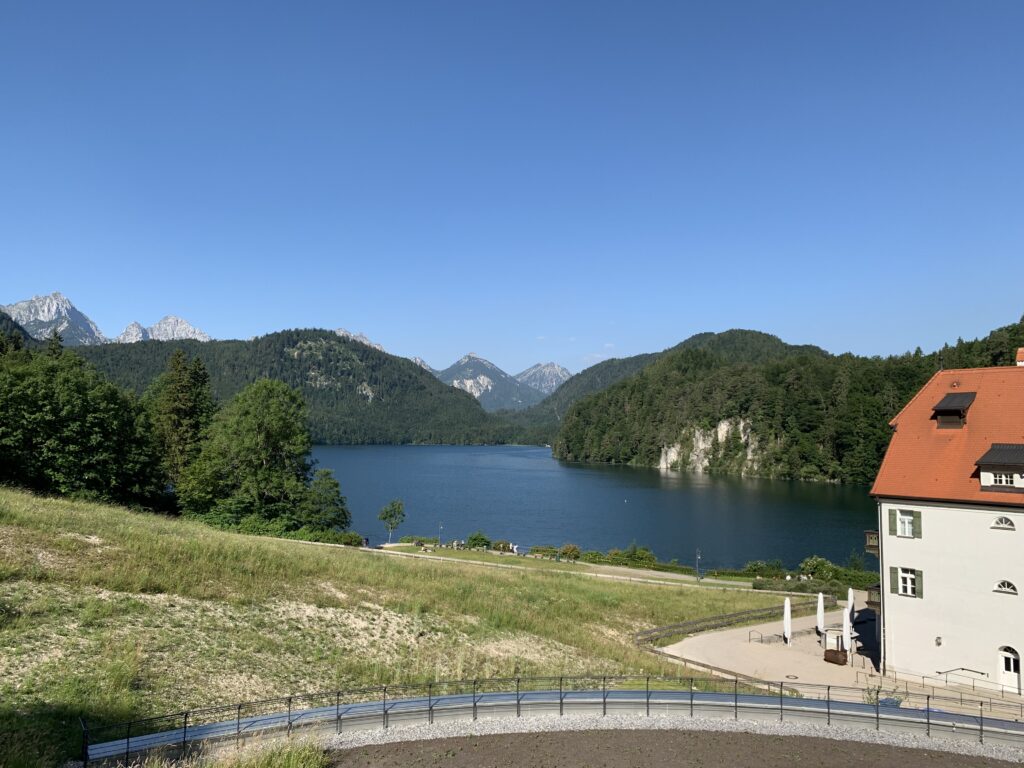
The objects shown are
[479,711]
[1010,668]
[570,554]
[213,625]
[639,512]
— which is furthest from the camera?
[639,512]

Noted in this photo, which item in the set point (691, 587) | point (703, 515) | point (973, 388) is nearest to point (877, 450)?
point (703, 515)

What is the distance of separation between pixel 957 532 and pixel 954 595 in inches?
92.8

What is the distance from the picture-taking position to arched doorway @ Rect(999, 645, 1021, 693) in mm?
22234

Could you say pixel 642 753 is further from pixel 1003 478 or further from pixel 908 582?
pixel 1003 478

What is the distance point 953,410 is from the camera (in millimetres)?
26016

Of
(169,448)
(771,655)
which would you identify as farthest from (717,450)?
(771,655)

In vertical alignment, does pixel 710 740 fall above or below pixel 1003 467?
Answer: below

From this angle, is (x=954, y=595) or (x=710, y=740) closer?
(x=710, y=740)

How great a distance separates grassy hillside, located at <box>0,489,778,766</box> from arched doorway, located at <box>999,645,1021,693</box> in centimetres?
1229

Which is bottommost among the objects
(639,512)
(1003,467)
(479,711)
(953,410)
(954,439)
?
(639,512)

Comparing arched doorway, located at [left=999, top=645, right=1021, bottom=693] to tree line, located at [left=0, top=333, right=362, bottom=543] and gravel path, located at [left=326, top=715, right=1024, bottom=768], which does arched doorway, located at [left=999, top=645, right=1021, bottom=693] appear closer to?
gravel path, located at [left=326, top=715, right=1024, bottom=768]

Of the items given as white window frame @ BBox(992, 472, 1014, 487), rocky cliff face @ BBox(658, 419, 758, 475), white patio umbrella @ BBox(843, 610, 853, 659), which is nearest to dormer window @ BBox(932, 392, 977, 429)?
white window frame @ BBox(992, 472, 1014, 487)

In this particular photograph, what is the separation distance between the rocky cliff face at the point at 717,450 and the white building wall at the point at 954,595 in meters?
148

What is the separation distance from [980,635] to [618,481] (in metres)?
126
